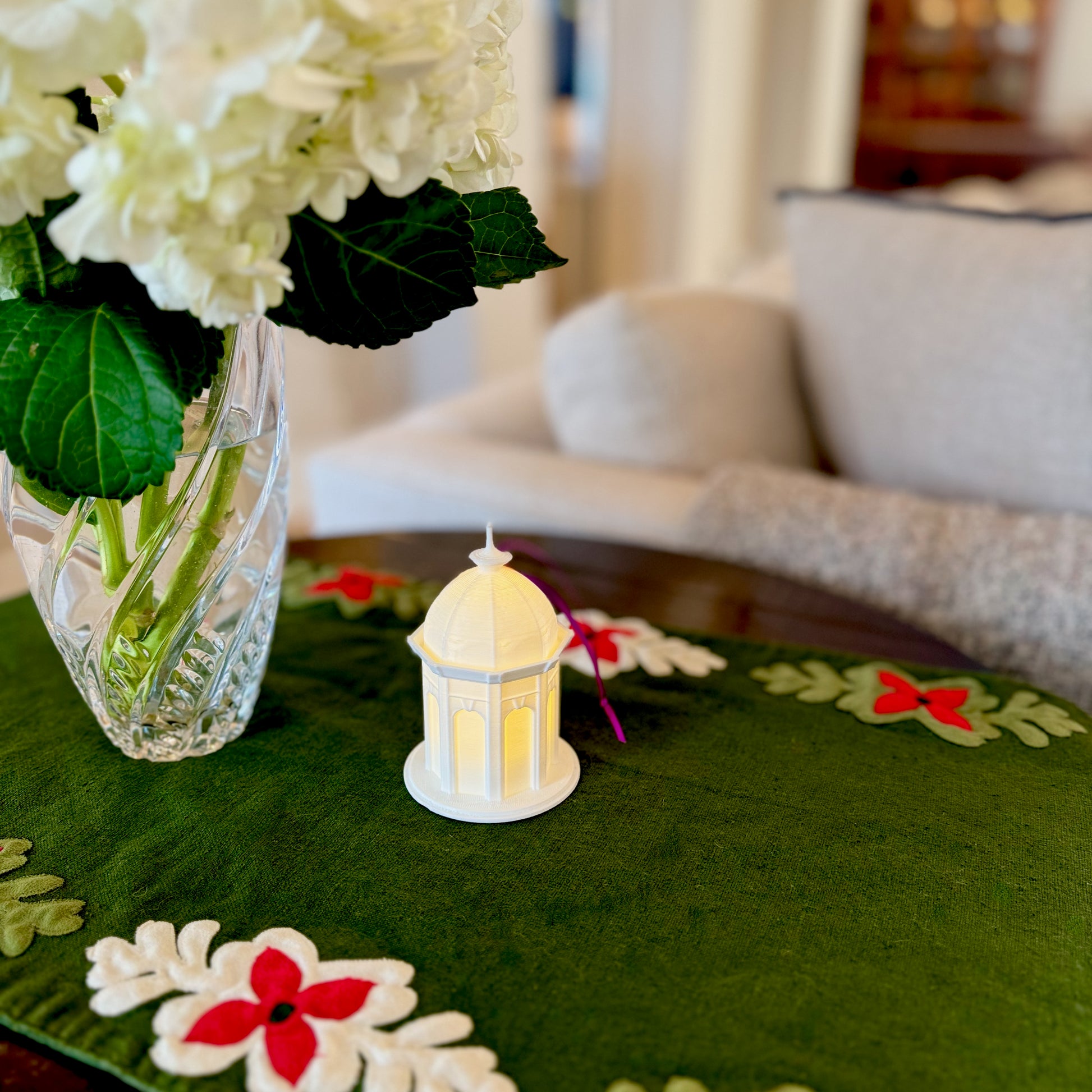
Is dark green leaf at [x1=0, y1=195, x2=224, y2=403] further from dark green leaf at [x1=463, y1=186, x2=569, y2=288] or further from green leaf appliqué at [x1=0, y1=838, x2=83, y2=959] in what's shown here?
green leaf appliqué at [x1=0, y1=838, x2=83, y2=959]

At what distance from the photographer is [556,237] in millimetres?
4020

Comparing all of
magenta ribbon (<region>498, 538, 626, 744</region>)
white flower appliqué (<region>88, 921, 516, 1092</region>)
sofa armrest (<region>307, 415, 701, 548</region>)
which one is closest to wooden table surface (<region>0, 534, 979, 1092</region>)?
magenta ribbon (<region>498, 538, 626, 744</region>)

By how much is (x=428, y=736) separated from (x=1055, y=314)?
0.85 m

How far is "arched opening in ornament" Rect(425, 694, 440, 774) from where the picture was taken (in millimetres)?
613

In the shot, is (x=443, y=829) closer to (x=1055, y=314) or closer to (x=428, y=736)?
(x=428, y=736)

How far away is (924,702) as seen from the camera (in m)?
0.75

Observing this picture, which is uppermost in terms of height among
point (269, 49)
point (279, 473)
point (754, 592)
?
point (269, 49)

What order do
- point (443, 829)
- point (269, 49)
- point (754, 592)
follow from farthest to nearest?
point (754, 592)
point (443, 829)
point (269, 49)

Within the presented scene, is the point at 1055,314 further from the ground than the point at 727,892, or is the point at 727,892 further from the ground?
the point at 1055,314

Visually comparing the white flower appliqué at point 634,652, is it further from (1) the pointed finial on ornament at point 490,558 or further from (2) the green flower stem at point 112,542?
(2) the green flower stem at point 112,542

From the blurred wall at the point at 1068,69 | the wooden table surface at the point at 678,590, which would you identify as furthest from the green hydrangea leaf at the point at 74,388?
the blurred wall at the point at 1068,69

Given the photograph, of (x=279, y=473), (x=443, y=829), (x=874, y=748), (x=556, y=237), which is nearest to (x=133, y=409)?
(x=279, y=473)

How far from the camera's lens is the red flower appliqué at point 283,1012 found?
1.51 feet

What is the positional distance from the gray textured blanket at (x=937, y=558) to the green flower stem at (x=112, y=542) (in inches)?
25.3
